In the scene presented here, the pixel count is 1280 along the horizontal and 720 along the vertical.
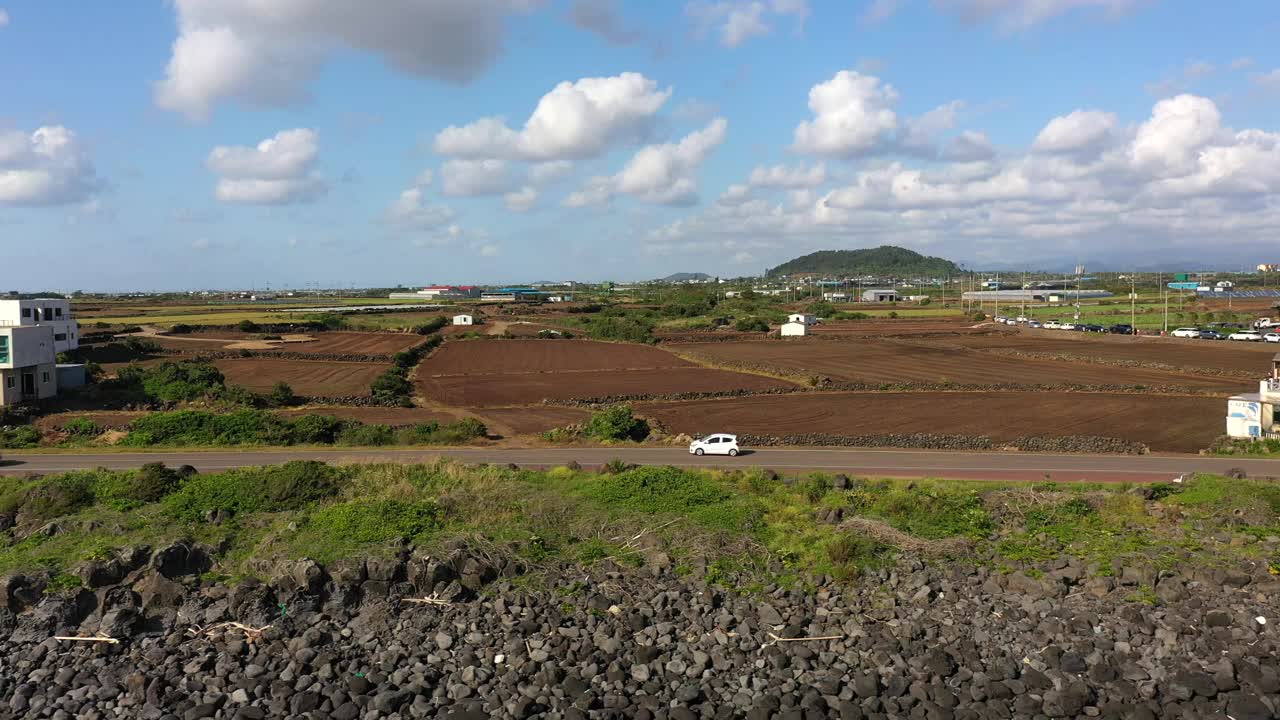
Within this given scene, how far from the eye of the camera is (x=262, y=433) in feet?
123

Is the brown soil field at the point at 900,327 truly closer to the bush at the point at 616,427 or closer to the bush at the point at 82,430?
the bush at the point at 616,427

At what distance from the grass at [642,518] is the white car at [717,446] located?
637 centimetres

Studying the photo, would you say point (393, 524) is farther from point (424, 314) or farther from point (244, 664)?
point (424, 314)

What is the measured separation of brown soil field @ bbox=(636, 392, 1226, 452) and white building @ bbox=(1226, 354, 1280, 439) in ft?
5.43

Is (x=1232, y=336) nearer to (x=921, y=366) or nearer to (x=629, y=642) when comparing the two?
(x=921, y=366)

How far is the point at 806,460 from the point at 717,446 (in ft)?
12.1

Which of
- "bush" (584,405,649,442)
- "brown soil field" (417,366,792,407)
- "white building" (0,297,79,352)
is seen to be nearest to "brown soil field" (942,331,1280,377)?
"brown soil field" (417,366,792,407)

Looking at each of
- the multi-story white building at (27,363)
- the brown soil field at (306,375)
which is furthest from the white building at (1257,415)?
the multi-story white building at (27,363)

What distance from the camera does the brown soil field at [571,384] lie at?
185ft

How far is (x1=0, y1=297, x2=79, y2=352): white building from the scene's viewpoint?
5928 centimetres

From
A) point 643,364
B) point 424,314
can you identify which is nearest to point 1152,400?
point 643,364

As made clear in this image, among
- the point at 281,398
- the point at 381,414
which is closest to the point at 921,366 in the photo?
the point at 381,414

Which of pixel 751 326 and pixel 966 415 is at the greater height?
pixel 751 326

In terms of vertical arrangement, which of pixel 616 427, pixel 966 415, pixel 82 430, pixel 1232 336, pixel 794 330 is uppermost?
pixel 794 330
